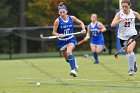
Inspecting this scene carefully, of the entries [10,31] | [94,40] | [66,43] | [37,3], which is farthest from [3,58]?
[66,43]

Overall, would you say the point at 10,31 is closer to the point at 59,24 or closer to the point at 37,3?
the point at 37,3

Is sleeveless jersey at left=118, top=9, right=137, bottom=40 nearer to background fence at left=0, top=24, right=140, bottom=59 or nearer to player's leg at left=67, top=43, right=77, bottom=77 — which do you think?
player's leg at left=67, top=43, right=77, bottom=77

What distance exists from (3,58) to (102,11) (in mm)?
9915

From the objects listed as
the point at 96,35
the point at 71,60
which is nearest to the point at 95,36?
the point at 96,35

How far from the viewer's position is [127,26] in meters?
17.1

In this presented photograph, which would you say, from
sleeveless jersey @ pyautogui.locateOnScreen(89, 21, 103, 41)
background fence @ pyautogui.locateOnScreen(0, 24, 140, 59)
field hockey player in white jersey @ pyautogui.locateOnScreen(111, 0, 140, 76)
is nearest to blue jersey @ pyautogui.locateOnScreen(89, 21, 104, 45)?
sleeveless jersey @ pyautogui.locateOnScreen(89, 21, 103, 41)

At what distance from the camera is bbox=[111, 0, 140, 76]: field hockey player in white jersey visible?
16.7 metres

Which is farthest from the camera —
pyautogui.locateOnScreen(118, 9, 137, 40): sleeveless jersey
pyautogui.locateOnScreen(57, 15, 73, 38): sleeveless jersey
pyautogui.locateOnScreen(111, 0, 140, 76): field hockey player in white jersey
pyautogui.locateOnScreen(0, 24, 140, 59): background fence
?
pyautogui.locateOnScreen(0, 24, 140, 59): background fence

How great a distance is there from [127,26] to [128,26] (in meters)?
0.03

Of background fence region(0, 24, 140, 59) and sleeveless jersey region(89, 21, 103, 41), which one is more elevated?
sleeveless jersey region(89, 21, 103, 41)

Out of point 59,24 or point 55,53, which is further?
point 55,53

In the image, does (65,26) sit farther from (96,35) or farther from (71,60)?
(96,35)

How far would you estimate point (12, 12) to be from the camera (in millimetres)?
48344

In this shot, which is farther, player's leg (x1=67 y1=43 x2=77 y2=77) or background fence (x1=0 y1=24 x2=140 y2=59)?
background fence (x1=0 y1=24 x2=140 y2=59)
